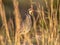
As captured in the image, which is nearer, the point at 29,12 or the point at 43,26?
the point at 29,12

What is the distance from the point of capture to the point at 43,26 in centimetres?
309

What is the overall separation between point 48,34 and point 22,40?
269mm

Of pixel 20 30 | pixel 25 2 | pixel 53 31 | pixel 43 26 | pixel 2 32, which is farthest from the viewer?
pixel 25 2

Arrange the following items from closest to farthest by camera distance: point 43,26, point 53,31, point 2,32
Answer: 1. point 53,31
2. point 43,26
3. point 2,32

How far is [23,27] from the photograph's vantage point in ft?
8.99

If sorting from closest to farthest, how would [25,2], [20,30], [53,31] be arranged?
[20,30], [53,31], [25,2]

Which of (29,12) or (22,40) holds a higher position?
(29,12)

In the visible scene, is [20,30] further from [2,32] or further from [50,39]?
[2,32]

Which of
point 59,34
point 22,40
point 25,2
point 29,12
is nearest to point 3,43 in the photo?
point 22,40

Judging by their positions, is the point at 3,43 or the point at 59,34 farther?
the point at 59,34

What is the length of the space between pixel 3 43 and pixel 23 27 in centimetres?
30

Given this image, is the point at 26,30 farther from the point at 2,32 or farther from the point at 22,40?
the point at 2,32

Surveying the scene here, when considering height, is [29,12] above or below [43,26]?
above

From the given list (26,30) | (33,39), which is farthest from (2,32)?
(26,30)
